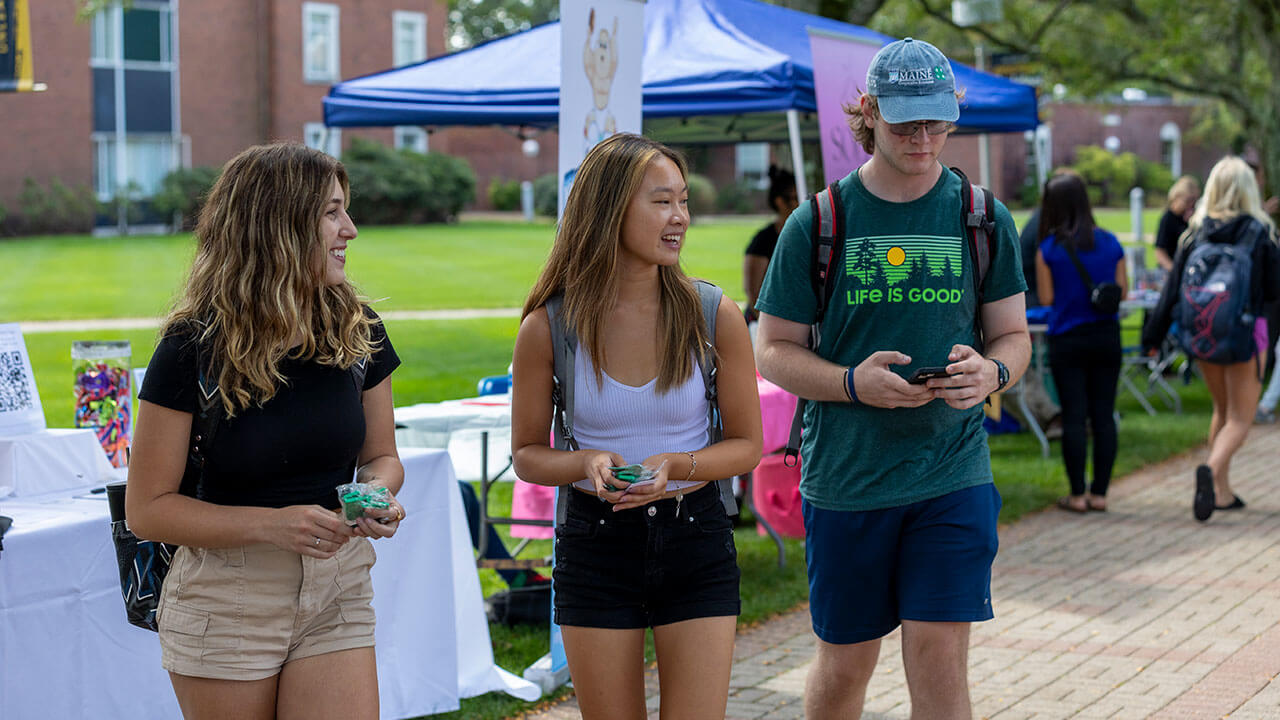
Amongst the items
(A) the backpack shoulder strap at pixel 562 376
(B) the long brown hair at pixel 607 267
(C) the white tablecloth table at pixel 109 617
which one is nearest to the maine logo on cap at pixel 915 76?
(B) the long brown hair at pixel 607 267

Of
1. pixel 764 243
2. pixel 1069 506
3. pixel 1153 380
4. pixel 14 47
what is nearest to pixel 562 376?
pixel 14 47

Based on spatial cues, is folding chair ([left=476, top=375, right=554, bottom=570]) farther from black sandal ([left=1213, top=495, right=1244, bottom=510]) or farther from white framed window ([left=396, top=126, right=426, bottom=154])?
white framed window ([left=396, top=126, right=426, bottom=154])

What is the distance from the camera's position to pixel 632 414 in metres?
2.97

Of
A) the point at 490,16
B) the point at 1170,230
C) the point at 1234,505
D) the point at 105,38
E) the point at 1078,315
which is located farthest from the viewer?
the point at 490,16

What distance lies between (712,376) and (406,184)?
122 feet

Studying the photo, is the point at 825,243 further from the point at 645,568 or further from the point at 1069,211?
the point at 1069,211

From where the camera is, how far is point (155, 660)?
3.80m

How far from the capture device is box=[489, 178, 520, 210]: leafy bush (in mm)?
48312

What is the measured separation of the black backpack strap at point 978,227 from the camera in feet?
10.7

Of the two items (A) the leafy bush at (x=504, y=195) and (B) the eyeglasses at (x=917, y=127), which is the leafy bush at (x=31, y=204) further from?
(B) the eyeglasses at (x=917, y=127)

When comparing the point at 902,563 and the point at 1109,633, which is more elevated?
the point at 902,563

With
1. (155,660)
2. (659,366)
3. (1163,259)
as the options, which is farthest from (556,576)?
(1163,259)

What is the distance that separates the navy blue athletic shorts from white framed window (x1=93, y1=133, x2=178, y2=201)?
35761 mm

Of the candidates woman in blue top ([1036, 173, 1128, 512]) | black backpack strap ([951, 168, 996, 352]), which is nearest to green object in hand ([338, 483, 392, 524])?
black backpack strap ([951, 168, 996, 352])
